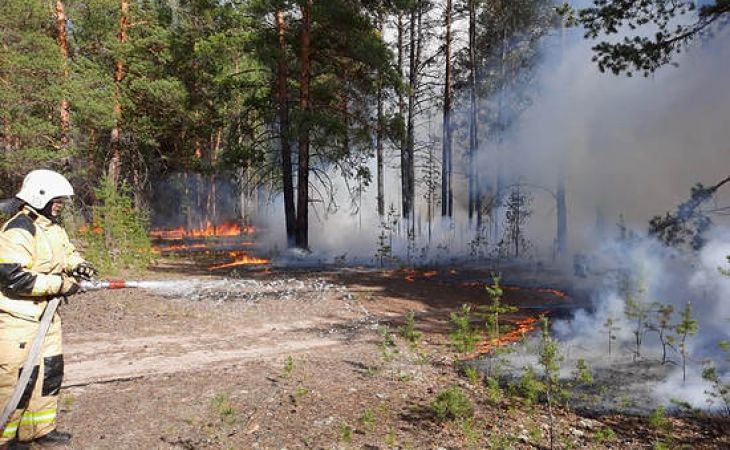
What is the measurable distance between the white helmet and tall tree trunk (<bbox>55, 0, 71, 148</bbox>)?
44.0ft

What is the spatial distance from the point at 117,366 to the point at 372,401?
3404 millimetres

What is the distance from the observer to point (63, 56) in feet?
52.2

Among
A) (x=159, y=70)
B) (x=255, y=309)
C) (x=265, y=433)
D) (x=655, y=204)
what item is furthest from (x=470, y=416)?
(x=159, y=70)

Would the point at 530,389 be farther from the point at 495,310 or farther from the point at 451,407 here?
the point at 495,310

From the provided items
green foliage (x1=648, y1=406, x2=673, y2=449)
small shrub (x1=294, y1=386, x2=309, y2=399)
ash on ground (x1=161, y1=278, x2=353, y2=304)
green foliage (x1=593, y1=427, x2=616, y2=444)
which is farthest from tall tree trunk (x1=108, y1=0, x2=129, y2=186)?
green foliage (x1=648, y1=406, x2=673, y2=449)

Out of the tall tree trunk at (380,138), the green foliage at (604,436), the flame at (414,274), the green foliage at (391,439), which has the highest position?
the tall tree trunk at (380,138)

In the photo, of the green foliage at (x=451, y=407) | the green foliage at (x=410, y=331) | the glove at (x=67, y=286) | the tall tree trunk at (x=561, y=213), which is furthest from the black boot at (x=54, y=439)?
the tall tree trunk at (x=561, y=213)

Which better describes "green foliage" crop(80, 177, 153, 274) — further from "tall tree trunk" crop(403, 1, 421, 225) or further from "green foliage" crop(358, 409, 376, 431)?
"tall tree trunk" crop(403, 1, 421, 225)

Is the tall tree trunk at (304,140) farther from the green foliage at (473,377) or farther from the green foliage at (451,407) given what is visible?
the green foliage at (451,407)

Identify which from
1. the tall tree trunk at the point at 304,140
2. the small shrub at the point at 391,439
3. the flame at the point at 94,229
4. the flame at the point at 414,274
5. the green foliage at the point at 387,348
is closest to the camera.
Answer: the small shrub at the point at 391,439

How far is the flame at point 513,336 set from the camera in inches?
292

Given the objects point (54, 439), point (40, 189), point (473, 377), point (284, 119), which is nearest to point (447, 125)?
point (284, 119)

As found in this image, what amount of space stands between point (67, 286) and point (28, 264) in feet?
1.05

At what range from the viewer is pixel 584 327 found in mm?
8133
